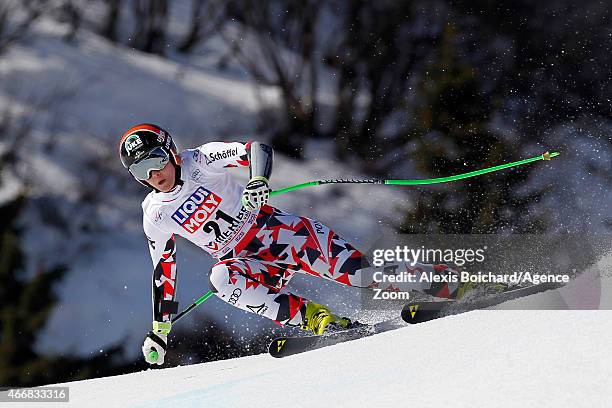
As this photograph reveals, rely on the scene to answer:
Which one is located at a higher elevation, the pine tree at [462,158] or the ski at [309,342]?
the pine tree at [462,158]

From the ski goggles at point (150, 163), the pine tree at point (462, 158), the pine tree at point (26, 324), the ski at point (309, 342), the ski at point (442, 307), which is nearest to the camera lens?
the ski goggles at point (150, 163)

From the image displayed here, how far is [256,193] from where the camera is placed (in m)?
3.69

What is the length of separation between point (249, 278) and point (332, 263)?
41 centimetres

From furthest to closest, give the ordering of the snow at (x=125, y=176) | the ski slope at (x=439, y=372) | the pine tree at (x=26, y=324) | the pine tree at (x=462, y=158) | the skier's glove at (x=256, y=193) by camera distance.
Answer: the pine tree at (x=26, y=324)
the snow at (x=125, y=176)
the pine tree at (x=462, y=158)
the skier's glove at (x=256, y=193)
the ski slope at (x=439, y=372)

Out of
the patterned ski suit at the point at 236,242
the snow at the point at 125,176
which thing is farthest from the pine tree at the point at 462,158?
the patterned ski suit at the point at 236,242

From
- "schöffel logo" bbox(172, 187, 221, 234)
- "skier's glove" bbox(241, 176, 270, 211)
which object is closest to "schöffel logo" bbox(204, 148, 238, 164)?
"schöffel logo" bbox(172, 187, 221, 234)

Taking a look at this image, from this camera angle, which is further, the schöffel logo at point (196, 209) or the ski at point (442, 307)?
the ski at point (442, 307)

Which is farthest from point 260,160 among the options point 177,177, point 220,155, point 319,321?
point 319,321

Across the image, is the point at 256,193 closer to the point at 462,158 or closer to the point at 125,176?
the point at 462,158

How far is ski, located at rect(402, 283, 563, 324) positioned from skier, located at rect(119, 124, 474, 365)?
268mm

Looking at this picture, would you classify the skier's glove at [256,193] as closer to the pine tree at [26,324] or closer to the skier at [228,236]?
the skier at [228,236]

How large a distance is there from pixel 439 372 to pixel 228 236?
1344mm

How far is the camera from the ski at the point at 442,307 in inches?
168

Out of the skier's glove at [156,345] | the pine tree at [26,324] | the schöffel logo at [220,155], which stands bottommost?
the pine tree at [26,324]
